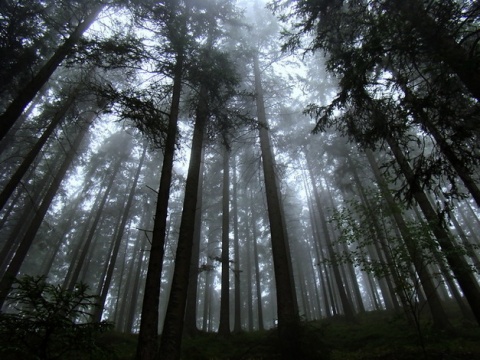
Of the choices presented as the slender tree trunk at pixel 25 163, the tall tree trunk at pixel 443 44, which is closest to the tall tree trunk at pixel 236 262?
the slender tree trunk at pixel 25 163

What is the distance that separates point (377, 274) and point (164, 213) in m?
5.81

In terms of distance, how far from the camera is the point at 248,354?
8992 millimetres

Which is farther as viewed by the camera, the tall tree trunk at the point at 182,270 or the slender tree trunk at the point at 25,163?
the slender tree trunk at the point at 25,163

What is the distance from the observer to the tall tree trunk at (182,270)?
20.1 ft

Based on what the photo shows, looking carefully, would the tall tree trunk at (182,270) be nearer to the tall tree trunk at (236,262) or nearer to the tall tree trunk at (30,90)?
the tall tree trunk at (30,90)

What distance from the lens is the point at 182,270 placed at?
7.13 metres

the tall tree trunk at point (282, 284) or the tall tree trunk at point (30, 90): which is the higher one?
the tall tree trunk at point (30, 90)

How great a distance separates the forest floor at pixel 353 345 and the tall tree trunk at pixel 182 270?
169cm

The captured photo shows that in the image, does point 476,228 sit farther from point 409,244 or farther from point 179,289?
point 179,289

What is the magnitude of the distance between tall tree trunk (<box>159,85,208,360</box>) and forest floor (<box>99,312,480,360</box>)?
1.69 meters

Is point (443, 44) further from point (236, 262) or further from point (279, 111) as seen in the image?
point (236, 262)

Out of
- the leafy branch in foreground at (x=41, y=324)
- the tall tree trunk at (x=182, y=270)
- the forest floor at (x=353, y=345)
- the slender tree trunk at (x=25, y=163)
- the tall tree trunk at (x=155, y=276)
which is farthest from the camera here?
the slender tree trunk at (x=25, y=163)

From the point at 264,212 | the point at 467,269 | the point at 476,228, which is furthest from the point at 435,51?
the point at 476,228

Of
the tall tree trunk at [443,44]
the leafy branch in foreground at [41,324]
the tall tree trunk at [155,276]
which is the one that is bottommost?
the leafy branch in foreground at [41,324]
